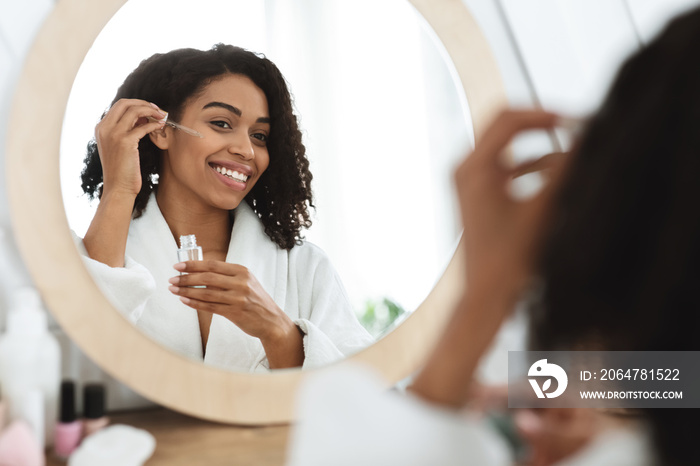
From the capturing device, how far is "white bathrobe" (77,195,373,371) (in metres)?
0.70

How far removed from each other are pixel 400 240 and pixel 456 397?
1.47 ft

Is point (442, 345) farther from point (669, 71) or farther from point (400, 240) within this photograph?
point (400, 240)

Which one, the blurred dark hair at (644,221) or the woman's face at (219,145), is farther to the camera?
the woman's face at (219,145)

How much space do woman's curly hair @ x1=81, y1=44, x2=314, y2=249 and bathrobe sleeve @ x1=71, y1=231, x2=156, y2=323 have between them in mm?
61

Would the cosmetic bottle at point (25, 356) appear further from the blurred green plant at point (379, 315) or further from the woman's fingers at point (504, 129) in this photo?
the woman's fingers at point (504, 129)

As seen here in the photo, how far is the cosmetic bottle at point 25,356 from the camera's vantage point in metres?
0.64

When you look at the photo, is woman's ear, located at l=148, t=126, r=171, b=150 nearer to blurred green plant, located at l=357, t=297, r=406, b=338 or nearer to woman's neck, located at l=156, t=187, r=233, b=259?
woman's neck, located at l=156, t=187, r=233, b=259

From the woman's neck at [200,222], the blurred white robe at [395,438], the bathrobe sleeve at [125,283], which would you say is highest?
the woman's neck at [200,222]

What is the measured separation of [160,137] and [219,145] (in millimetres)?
64

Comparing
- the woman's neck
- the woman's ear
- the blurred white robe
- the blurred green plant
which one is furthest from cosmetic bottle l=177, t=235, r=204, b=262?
the blurred white robe

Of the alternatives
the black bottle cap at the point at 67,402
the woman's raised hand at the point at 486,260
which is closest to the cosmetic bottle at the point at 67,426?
the black bottle cap at the point at 67,402

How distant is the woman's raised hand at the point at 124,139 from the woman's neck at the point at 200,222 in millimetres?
38

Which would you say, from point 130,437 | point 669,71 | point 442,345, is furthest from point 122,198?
point 669,71

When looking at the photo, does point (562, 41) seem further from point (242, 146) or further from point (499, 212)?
point (499, 212)
